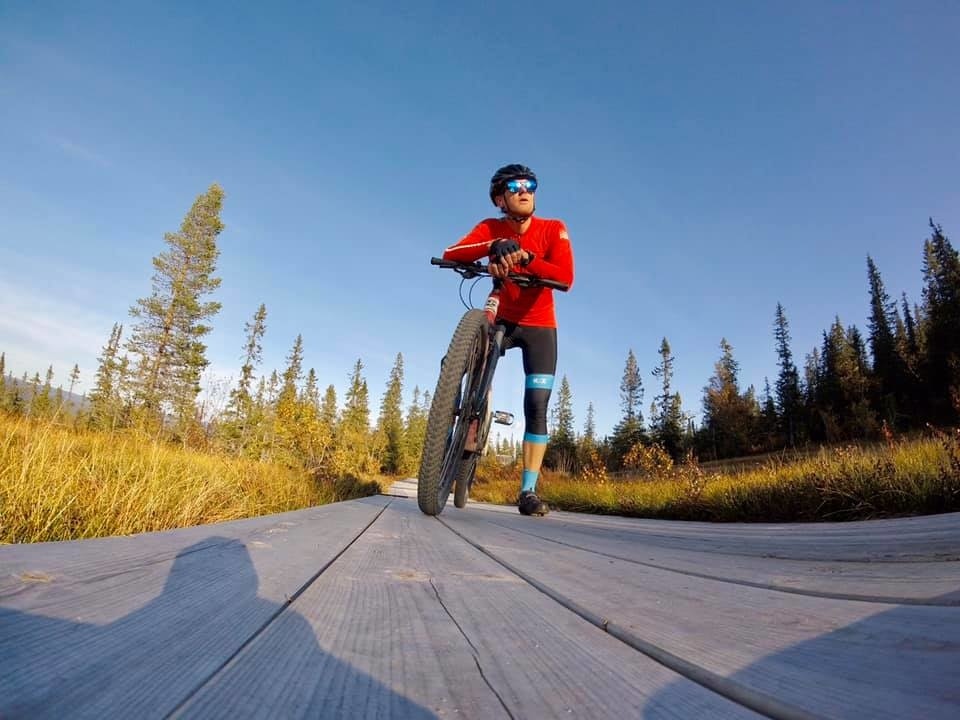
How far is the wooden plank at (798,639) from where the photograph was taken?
0.40 metres

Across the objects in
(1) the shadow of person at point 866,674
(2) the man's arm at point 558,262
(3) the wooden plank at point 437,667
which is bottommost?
(3) the wooden plank at point 437,667

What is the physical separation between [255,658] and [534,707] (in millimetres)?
283

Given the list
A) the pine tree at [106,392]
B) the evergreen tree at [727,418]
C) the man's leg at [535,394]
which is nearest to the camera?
the man's leg at [535,394]

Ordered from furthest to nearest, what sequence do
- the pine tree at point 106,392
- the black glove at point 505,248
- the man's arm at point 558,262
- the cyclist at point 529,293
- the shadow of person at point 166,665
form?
the pine tree at point 106,392 → the cyclist at point 529,293 → the man's arm at point 558,262 → the black glove at point 505,248 → the shadow of person at point 166,665

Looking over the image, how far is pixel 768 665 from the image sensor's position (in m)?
0.49

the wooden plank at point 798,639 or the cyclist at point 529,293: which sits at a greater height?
the cyclist at point 529,293

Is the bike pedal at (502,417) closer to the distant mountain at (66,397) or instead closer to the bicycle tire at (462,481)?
the bicycle tire at (462,481)

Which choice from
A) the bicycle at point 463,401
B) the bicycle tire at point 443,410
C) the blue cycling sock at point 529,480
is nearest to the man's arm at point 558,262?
the bicycle at point 463,401

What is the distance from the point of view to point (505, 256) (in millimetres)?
3301

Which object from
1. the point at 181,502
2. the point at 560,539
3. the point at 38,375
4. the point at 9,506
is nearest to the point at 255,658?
the point at 560,539

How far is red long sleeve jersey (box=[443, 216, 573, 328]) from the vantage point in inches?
156

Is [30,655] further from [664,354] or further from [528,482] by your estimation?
[664,354]

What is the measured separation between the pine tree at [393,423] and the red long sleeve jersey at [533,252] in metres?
50.5

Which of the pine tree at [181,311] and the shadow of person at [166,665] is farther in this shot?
the pine tree at [181,311]
